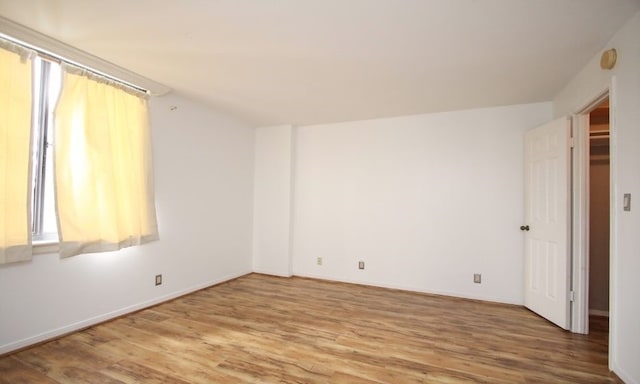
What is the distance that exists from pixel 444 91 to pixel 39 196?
387 cm

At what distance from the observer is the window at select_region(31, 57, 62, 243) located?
7.52 ft

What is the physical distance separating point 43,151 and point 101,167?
0.39 metres

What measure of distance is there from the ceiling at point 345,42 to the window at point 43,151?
1.30ft

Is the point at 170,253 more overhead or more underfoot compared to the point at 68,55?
more underfoot

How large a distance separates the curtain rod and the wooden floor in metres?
2.30

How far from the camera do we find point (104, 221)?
2555 millimetres

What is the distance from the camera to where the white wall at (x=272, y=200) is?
4.48 metres

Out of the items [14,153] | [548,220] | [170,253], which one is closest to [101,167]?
[14,153]

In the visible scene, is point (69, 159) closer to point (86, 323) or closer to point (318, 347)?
point (86, 323)

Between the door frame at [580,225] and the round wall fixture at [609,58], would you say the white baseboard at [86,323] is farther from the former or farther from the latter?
the round wall fixture at [609,58]

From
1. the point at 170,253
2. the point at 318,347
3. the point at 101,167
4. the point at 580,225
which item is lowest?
the point at 318,347

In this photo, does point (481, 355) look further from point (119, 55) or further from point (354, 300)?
point (119, 55)

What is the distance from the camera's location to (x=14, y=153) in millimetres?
2057

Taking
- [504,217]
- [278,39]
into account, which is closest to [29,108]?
[278,39]
